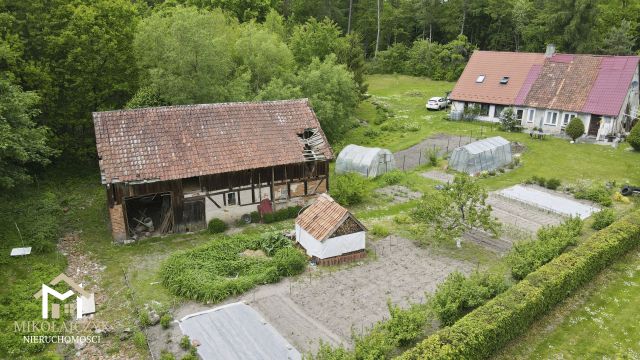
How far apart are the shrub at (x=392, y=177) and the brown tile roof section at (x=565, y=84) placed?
1802 centimetres

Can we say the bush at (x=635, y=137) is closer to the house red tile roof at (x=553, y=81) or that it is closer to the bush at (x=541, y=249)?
the house red tile roof at (x=553, y=81)

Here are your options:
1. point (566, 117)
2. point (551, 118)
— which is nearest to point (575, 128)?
point (566, 117)

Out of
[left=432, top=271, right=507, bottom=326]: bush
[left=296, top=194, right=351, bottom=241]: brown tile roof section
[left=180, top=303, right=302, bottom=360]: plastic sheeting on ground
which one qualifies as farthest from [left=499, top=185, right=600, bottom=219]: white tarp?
[left=180, top=303, right=302, bottom=360]: plastic sheeting on ground

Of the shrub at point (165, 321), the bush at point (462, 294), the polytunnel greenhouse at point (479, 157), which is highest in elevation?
the polytunnel greenhouse at point (479, 157)

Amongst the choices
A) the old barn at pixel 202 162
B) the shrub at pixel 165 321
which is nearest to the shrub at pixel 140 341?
the shrub at pixel 165 321

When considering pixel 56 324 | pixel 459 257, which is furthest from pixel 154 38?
pixel 459 257

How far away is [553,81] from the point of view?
45.2m

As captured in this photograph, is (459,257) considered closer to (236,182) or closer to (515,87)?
(236,182)

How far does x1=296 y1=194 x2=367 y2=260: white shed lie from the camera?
2262cm

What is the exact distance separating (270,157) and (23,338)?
553 inches

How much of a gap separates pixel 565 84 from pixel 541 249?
92.1 ft

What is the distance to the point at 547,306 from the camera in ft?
63.1

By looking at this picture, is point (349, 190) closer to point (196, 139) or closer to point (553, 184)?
point (196, 139)

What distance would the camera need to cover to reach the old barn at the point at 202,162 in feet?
Answer: 80.4
